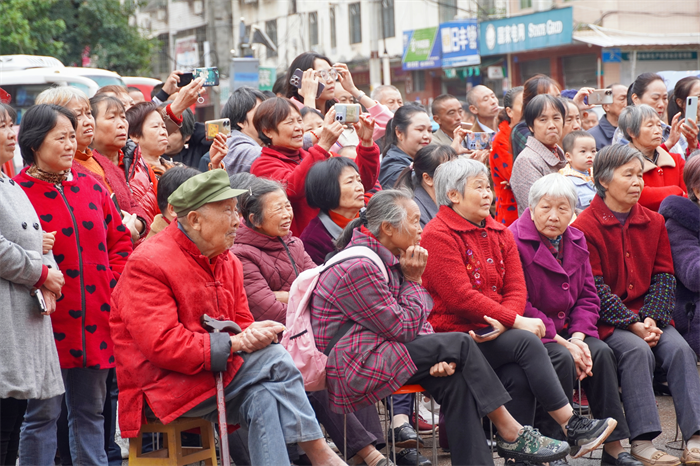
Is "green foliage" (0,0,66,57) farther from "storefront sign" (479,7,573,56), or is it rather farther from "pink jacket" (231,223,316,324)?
"pink jacket" (231,223,316,324)

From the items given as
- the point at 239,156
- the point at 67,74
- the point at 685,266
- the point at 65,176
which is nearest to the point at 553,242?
the point at 685,266

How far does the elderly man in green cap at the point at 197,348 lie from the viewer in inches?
138

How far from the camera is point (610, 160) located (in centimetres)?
509

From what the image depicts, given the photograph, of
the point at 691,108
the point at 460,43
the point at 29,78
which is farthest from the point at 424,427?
the point at 460,43

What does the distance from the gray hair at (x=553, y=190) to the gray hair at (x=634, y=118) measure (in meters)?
1.27

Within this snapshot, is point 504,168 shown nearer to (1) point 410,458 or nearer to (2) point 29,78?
(1) point 410,458

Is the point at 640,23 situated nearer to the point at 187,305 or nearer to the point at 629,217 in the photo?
the point at 629,217

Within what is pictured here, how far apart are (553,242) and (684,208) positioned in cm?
95

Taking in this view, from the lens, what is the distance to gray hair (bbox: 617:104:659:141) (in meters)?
5.78

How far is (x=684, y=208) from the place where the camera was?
518 cm

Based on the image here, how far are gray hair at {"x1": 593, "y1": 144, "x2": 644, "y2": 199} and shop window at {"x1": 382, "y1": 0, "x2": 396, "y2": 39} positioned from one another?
24949mm

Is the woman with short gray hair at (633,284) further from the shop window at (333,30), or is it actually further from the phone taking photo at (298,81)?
the shop window at (333,30)

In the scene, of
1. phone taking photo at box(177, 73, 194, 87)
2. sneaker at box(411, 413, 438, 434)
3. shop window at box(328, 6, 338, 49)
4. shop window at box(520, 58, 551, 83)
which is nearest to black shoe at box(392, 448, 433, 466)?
sneaker at box(411, 413, 438, 434)

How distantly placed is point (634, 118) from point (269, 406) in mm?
3552
